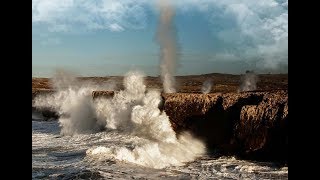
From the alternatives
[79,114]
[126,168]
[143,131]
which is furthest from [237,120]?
[79,114]

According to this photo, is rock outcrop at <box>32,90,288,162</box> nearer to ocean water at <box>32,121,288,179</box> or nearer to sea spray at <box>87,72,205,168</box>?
sea spray at <box>87,72,205,168</box>

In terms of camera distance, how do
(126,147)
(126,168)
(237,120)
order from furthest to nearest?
(237,120)
(126,147)
(126,168)

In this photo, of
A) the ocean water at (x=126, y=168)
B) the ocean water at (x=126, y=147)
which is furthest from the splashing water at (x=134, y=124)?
the ocean water at (x=126, y=168)

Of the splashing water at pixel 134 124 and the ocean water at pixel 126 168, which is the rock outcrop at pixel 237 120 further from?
the ocean water at pixel 126 168

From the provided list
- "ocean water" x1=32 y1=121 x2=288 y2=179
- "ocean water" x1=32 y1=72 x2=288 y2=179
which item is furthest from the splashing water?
"ocean water" x1=32 y1=121 x2=288 y2=179

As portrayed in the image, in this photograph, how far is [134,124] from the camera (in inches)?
896

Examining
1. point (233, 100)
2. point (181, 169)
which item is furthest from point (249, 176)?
point (233, 100)

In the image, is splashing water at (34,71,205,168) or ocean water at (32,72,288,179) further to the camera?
splashing water at (34,71,205,168)

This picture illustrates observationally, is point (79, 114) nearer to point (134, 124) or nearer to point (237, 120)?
point (134, 124)

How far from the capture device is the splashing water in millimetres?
16250

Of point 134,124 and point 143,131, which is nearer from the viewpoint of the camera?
point 143,131

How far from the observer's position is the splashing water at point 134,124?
16250 mm
